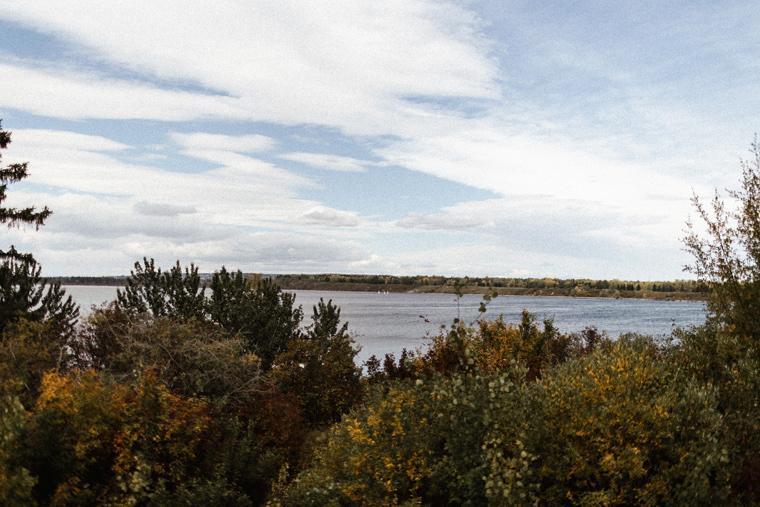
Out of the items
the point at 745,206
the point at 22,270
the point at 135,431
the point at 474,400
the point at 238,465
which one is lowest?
the point at 238,465

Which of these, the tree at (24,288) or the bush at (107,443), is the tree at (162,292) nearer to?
the tree at (24,288)

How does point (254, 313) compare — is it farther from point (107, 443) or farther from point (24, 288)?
point (107, 443)

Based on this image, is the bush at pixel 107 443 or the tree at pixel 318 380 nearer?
the bush at pixel 107 443

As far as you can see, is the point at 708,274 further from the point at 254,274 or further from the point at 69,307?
the point at 69,307

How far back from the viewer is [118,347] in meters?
19.4

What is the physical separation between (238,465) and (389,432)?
3.13 m

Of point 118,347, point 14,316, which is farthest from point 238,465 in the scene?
point 14,316

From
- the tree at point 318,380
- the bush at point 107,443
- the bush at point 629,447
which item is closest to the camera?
the bush at point 629,447

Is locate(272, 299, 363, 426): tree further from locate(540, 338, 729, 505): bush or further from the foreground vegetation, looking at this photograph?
locate(540, 338, 729, 505): bush

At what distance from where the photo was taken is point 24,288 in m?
24.0

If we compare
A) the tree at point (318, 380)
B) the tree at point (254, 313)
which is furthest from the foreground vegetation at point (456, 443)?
the tree at point (254, 313)

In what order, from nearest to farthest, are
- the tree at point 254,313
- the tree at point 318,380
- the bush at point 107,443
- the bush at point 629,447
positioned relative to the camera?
the bush at point 629,447 < the bush at point 107,443 < the tree at point 318,380 < the tree at point 254,313

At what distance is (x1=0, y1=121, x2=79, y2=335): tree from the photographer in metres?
23.2

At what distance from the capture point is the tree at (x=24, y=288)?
2322 cm
